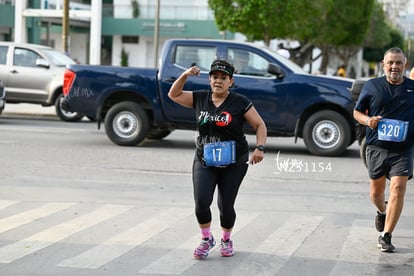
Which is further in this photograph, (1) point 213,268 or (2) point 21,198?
(2) point 21,198

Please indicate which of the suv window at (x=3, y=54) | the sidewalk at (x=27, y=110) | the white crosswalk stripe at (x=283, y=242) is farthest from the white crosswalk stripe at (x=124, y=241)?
the sidewalk at (x=27, y=110)

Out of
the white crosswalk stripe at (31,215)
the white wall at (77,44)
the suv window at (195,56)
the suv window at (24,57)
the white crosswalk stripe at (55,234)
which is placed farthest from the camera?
the white wall at (77,44)

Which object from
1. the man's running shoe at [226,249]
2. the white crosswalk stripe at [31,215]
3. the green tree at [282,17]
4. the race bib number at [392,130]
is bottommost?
the white crosswalk stripe at [31,215]

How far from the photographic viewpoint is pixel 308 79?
46.2 ft

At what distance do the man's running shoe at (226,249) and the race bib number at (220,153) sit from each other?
0.69 m

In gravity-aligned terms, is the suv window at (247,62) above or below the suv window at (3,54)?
above

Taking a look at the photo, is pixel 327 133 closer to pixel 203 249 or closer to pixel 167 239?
pixel 167 239

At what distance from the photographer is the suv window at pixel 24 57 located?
21.0 meters

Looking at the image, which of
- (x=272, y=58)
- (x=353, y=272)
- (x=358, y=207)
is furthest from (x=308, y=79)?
(x=353, y=272)

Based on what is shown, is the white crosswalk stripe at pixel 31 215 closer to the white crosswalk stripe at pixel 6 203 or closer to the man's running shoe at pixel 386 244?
the white crosswalk stripe at pixel 6 203

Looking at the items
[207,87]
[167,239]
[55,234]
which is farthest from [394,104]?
[207,87]

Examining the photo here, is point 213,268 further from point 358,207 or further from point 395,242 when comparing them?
point 358,207

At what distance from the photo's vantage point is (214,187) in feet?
23.1

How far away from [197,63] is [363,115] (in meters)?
7.34
